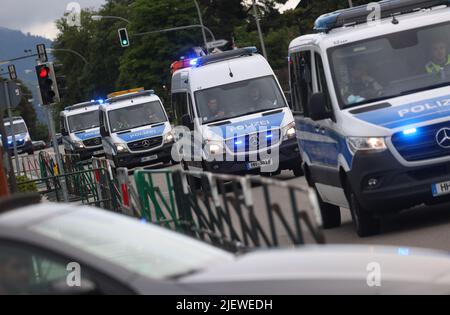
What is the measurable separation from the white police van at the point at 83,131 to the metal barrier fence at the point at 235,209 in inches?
1310

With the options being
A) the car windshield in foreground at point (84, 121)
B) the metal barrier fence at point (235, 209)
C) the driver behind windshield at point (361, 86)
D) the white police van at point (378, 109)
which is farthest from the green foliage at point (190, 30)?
the metal barrier fence at point (235, 209)

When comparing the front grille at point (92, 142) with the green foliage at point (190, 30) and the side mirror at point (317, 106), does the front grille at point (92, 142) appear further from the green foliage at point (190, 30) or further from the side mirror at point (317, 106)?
the side mirror at point (317, 106)

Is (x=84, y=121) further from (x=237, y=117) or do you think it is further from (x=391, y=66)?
(x=391, y=66)

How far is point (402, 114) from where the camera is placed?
13.3 metres

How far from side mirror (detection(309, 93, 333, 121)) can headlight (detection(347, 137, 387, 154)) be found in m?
0.64

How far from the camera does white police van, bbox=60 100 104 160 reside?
155 ft

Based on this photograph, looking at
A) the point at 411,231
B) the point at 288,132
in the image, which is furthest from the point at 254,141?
the point at 411,231

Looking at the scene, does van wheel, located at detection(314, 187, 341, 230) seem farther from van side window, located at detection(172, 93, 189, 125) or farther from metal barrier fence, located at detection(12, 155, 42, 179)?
metal barrier fence, located at detection(12, 155, 42, 179)

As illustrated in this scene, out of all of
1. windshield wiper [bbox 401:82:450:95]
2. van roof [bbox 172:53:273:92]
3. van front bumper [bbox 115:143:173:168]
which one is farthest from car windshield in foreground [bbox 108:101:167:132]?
windshield wiper [bbox 401:82:450:95]

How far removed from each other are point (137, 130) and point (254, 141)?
14.9 m

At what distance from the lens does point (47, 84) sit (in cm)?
2808

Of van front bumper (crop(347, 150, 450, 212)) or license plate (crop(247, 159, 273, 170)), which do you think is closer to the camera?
van front bumper (crop(347, 150, 450, 212))

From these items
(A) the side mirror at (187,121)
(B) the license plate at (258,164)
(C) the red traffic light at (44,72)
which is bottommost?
(B) the license plate at (258,164)

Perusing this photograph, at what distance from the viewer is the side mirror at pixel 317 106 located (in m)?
13.9
